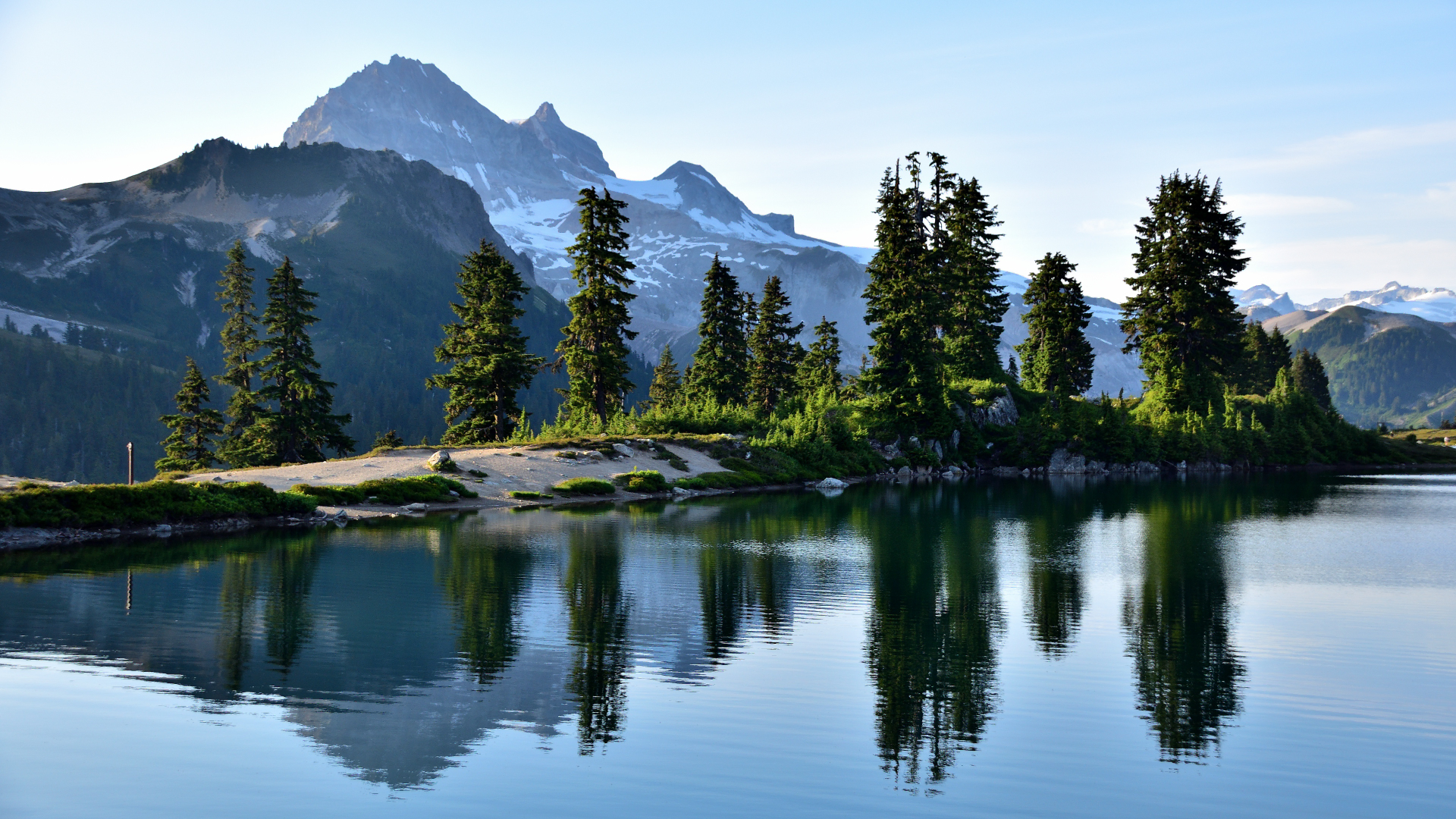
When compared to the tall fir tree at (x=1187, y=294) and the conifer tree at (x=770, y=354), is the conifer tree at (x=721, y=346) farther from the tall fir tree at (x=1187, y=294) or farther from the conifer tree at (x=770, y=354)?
the tall fir tree at (x=1187, y=294)

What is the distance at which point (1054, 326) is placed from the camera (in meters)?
110

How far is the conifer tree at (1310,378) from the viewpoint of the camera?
509 ft

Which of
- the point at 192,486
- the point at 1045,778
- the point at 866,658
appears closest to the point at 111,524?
the point at 192,486

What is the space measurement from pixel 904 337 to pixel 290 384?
164 ft

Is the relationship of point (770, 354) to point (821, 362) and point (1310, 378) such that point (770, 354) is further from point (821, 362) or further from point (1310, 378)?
point (1310, 378)

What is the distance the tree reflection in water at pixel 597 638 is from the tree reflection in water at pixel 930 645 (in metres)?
4.14

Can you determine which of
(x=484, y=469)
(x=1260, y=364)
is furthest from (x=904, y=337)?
(x=1260, y=364)

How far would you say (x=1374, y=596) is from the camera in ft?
85.9

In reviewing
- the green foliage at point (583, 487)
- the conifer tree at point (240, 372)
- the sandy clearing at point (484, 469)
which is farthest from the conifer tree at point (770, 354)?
the conifer tree at point (240, 372)

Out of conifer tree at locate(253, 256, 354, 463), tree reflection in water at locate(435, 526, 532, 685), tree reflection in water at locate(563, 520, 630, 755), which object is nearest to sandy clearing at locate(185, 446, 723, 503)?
tree reflection in water at locate(435, 526, 532, 685)

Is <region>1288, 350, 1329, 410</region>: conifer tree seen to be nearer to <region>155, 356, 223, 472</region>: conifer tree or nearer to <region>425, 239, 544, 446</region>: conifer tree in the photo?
<region>425, 239, 544, 446</region>: conifer tree

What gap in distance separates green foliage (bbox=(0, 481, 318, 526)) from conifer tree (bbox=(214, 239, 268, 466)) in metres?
32.5

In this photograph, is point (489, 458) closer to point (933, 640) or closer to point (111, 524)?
point (111, 524)

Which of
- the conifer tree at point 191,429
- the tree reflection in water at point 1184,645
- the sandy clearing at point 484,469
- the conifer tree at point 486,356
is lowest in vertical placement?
the tree reflection in water at point 1184,645
